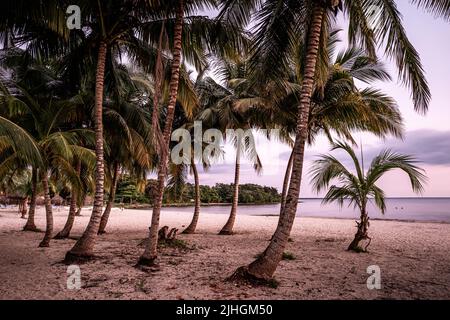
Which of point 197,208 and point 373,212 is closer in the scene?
point 197,208

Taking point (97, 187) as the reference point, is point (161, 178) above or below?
above

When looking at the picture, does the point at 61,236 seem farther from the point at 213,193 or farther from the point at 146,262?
the point at 213,193

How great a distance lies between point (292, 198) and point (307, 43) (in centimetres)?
358

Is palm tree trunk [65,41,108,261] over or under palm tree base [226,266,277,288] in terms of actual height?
over

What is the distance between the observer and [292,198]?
5641mm

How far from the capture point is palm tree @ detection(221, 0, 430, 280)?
5.78 meters

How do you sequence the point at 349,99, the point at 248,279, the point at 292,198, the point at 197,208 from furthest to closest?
1. the point at 197,208
2. the point at 349,99
3. the point at 248,279
4. the point at 292,198

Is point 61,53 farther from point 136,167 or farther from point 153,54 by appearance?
point 136,167

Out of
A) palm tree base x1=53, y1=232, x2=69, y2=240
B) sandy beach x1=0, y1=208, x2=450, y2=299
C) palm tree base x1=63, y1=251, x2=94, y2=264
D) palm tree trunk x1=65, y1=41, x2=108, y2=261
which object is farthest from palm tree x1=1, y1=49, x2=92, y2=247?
sandy beach x1=0, y1=208, x2=450, y2=299

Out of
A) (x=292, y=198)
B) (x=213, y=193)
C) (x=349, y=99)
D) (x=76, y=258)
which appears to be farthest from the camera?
(x=213, y=193)

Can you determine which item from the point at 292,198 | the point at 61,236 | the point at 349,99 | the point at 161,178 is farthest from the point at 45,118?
the point at 349,99

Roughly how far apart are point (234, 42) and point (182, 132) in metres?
6.02

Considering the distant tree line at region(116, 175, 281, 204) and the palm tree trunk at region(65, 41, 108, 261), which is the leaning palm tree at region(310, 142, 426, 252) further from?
the distant tree line at region(116, 175, 281, 204)

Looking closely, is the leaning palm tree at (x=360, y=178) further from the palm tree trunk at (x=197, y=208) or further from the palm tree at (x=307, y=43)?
the palm tree trunk at (x=197, y=208)
